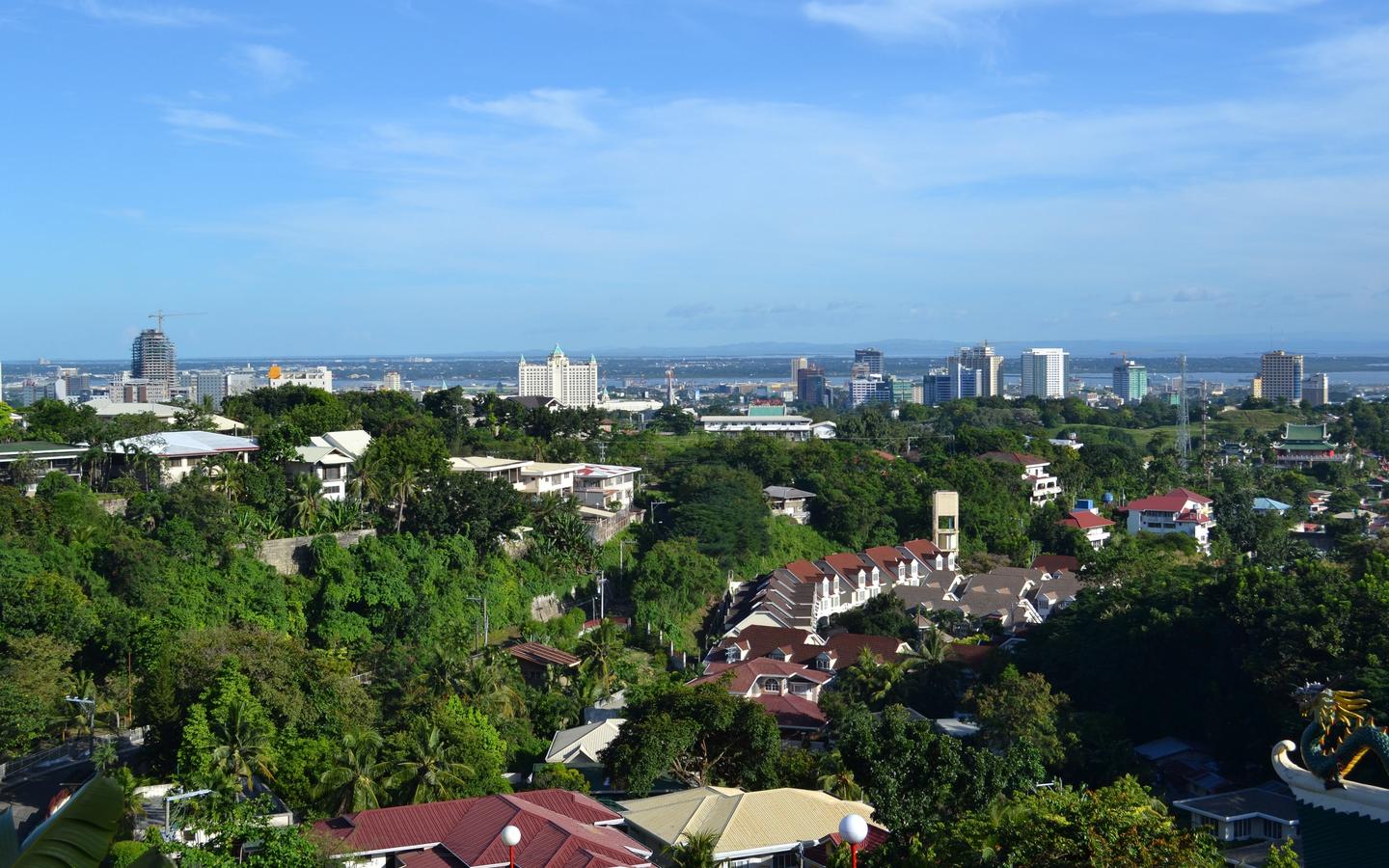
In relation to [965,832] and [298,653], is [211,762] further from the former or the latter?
[965,832]

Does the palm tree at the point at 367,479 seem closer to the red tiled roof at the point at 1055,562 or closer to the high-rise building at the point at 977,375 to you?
the red tiled roof at the point at 1055,562

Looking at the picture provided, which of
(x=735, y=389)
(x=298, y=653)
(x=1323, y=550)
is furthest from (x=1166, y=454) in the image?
(x=735, y=389)

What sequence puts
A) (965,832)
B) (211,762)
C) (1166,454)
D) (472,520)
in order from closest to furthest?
(965,832), (211,762), (472,520), (1166,454)

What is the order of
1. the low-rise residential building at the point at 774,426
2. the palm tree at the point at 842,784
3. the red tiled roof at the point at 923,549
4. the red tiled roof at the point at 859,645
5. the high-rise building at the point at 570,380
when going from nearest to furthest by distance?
the palm tree at the point at 842,784 < the red tiled roof at the point at 859,645 < the red tiled roof at the point at 923,549 < the low-rise residential building at the point at 774,426 < the high-rise building at the point at 570,380

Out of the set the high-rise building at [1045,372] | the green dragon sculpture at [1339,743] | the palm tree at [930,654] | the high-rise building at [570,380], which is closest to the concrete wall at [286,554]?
the palm tree at [930,654]

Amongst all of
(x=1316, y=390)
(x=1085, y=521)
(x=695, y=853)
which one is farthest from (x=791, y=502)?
(x=1316, y=390)

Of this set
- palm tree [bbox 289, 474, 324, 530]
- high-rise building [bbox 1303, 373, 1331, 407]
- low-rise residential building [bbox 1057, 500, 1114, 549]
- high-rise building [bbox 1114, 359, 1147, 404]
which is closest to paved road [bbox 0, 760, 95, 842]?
palm tree [bbox 289, 474, 324, 530]
